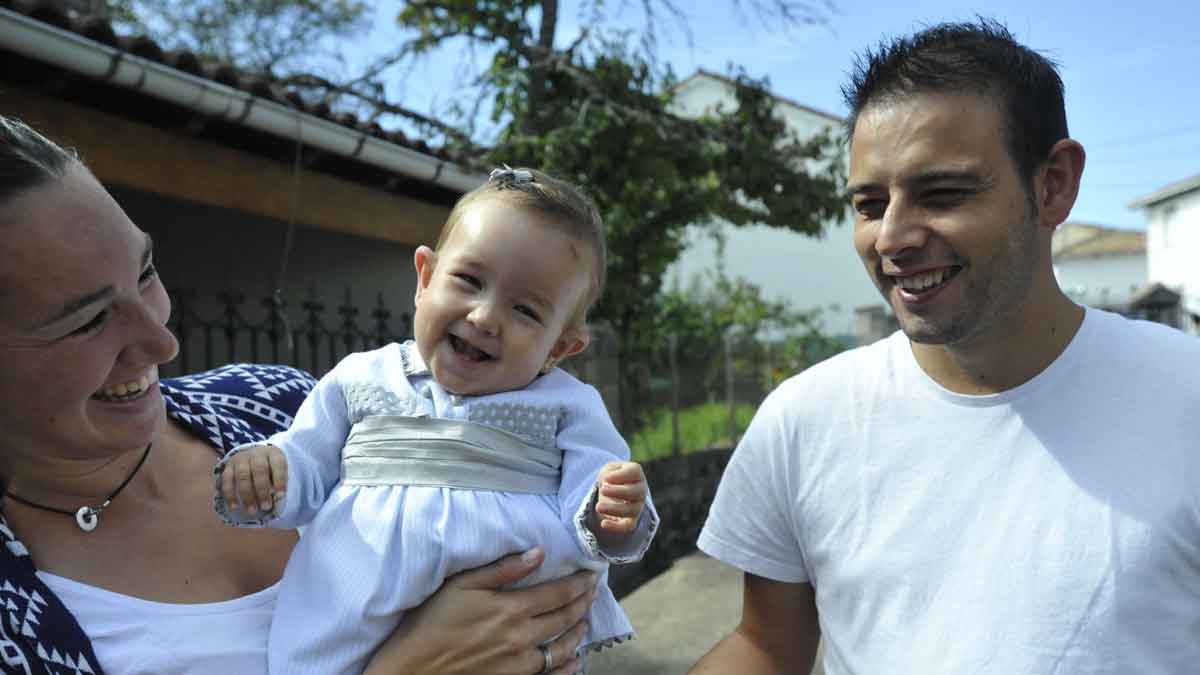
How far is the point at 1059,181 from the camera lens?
6.24ft

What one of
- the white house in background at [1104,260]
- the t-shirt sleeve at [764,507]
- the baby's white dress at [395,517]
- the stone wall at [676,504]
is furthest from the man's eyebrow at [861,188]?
the white house in background at [1104,260]

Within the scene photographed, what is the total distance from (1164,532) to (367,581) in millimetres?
1391

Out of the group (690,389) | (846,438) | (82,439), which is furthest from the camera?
(690,389)

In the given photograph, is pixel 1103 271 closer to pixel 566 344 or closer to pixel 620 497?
pixel 566 344

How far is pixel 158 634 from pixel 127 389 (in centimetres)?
42

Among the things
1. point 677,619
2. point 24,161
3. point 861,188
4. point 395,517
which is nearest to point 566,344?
point 395,517

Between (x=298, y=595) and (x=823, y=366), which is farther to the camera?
(x=823, y=366)

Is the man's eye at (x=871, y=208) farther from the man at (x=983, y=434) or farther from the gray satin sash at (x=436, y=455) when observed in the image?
the gray satin sash at (x=436, y=455)

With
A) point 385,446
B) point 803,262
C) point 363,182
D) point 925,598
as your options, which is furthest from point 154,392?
point 803,262

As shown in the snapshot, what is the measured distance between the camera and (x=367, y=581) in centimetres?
169

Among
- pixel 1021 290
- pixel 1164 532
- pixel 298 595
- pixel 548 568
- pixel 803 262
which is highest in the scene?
pixel 803 262

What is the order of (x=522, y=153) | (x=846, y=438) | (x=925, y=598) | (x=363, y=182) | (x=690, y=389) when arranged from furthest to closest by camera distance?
(x=690, y=389), (x=522, y=153), (x=363, y=182), (x=846, y=438), (x=925, y=598)

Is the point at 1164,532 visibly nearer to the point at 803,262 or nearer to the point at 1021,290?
the point at 1021,290

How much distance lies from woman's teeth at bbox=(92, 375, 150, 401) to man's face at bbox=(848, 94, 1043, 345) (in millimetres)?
1379
